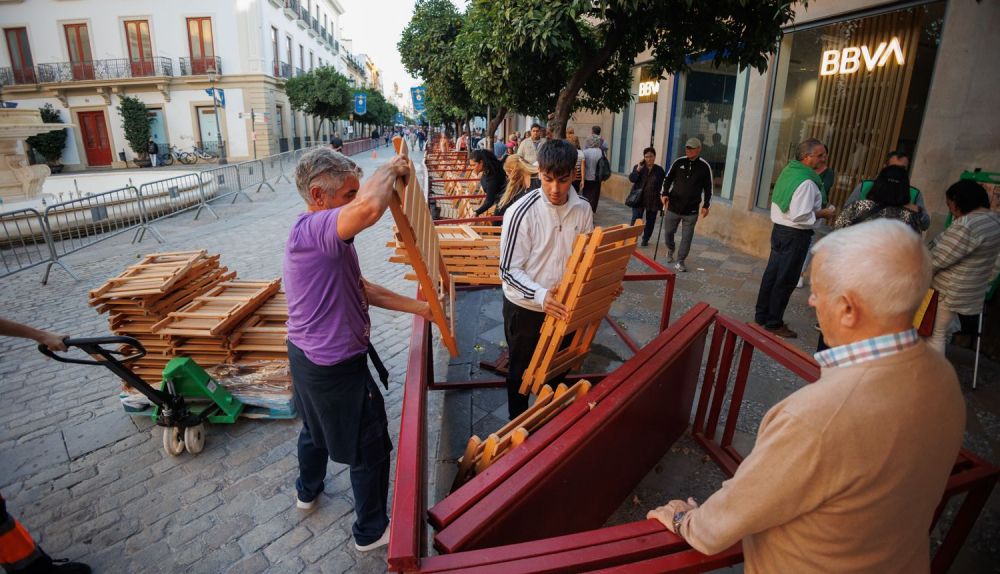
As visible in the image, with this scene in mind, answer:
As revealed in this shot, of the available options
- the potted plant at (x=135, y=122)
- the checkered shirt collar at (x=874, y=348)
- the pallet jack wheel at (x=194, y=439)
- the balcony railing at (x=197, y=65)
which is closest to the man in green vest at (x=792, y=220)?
the checkered shirt collar at (x=874, y=348)

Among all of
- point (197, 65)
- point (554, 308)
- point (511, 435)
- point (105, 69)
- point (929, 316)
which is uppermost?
point (197, 65)

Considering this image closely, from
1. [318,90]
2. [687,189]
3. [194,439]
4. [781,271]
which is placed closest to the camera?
[194,439]

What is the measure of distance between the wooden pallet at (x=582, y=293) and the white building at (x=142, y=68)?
111 feet

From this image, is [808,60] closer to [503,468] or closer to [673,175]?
[673,175]

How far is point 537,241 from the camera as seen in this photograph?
3.07 meters

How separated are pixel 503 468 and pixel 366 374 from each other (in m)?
1.01

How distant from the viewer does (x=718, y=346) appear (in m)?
3.28

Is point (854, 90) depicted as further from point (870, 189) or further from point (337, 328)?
point (337, 328)

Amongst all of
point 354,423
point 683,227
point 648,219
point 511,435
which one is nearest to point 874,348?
point 511,435

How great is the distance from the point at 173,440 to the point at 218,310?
106 centimetres

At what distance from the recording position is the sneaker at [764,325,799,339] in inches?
211

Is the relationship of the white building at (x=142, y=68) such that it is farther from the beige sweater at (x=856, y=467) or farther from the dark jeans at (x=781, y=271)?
the beige sweater at (x=856, y=467)

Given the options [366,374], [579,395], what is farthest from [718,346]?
[366,374]

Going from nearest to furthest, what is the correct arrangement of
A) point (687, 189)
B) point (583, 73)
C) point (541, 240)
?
point (541, 240), point (583, 73), point (687, 189)
